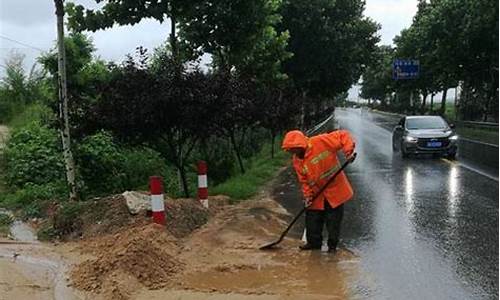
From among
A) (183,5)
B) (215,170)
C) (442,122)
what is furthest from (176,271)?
(442,122)

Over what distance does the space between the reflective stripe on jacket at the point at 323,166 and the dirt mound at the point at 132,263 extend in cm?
177

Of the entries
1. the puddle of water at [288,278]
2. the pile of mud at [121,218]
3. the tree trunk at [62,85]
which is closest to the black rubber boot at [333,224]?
the puddle of water at [288,278]

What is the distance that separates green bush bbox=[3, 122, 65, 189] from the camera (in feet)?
40.3

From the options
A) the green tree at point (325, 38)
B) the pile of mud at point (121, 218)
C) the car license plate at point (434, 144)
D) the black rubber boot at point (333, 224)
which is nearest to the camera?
the black rubber boot at point (333, 224)

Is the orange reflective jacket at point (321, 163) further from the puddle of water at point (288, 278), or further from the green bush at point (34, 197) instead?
the green bush at point (34, 197)

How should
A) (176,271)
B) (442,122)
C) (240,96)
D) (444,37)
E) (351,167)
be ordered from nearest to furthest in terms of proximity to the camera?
1. (176,271)
2. (240,96)
3. (351,167)
4. (442,122)
5. (444,37)

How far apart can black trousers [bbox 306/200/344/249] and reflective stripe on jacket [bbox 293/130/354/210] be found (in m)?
0.12

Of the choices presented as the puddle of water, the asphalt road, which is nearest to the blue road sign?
the asphalt road

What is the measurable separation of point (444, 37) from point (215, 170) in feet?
68.7

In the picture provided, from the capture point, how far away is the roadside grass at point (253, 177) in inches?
475

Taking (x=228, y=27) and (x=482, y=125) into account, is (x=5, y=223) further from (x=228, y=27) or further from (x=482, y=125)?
(x=482, y=125)

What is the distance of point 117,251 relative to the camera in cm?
664

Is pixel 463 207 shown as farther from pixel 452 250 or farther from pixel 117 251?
pixel 117 251

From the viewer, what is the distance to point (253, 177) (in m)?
14.9
